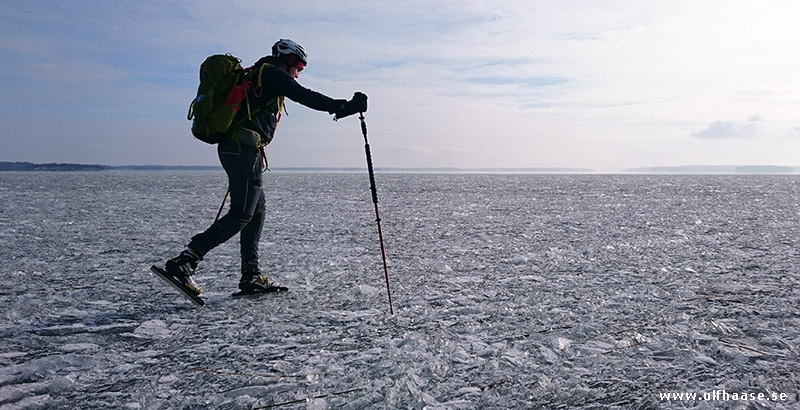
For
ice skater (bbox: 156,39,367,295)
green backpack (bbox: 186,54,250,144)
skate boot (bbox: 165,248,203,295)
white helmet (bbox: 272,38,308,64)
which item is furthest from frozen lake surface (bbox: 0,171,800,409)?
white helmet (bbox: 272,38,308,64)

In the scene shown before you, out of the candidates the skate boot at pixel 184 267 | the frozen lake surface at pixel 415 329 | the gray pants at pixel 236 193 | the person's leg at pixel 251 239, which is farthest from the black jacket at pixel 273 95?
the frozen lake surface at pixel 415 329

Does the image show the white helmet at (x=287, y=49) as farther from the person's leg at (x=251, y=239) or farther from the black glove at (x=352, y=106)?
the person's leg at (x=251, y=239)

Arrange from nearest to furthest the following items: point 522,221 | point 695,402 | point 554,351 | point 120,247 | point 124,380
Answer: point 695,402, point 124,380, point 554,351, point 120,247, point 522,221

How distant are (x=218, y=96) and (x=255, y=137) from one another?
0.42m

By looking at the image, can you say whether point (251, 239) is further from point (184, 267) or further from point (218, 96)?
point (218, 96)

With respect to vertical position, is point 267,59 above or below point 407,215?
above

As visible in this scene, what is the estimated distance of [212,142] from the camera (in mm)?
4180

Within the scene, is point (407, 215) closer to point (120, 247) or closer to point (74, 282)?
point (120, 247)

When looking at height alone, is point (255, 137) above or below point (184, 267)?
above

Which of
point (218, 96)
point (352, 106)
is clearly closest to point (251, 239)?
point (218, 96)

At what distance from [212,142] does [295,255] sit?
2.60 metres

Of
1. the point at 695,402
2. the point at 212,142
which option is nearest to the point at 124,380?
the point at 212,142

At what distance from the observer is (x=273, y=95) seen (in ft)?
13.4

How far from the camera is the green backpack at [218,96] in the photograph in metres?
3.91
